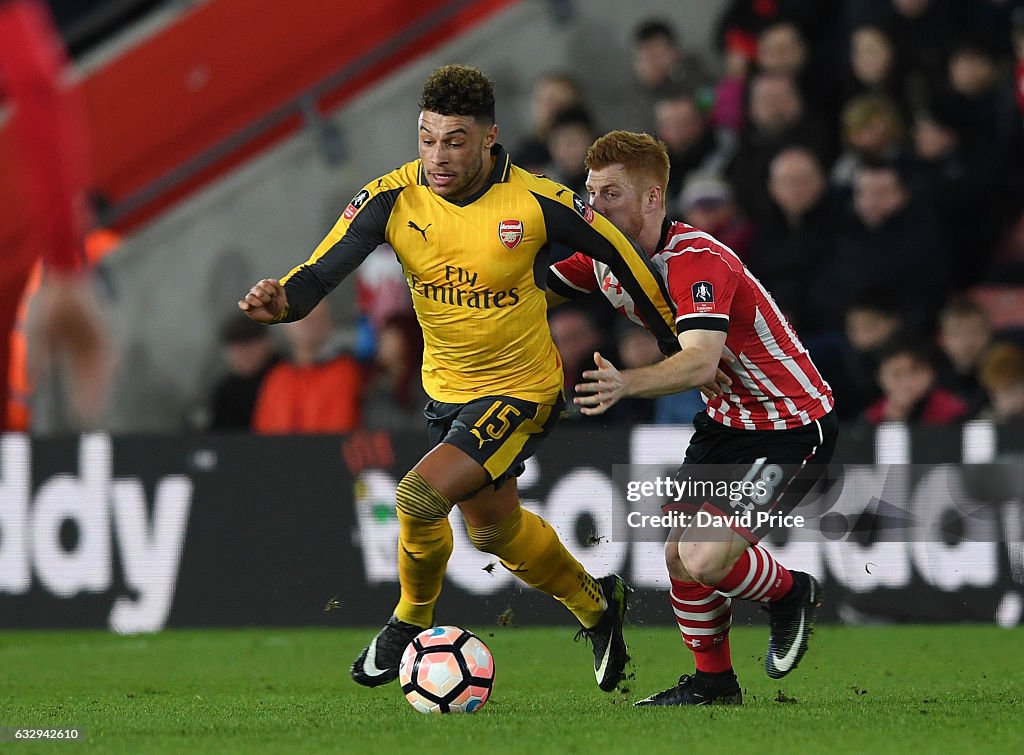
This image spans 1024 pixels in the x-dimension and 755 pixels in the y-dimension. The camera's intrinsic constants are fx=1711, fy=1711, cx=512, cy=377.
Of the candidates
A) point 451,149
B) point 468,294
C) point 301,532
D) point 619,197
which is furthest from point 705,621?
point 301,532

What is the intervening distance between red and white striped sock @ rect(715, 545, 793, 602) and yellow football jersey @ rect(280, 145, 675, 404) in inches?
35.2

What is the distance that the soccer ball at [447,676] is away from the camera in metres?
6.02

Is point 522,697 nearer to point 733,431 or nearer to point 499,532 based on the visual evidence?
point 499,532

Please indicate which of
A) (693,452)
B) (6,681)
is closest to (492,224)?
(693,452)

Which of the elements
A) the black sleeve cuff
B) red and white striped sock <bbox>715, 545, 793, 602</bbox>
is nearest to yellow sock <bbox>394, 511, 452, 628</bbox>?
red and white striped sock <bbox>715, 545, 793, 602</bbox>

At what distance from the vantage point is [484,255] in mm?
6227

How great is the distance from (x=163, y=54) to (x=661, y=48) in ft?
12.6

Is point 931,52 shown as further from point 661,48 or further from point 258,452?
point 258,452

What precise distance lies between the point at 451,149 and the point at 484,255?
0.41m

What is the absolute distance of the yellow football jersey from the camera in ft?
20.4

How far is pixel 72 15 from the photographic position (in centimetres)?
1547

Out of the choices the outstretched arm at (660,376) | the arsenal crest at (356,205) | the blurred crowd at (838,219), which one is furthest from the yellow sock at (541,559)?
the blurred crowd at (838,219)

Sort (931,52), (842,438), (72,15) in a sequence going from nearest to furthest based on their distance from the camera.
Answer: (842,438)
(931,52)
(72,15)

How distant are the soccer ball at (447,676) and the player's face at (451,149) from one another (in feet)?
5.39
